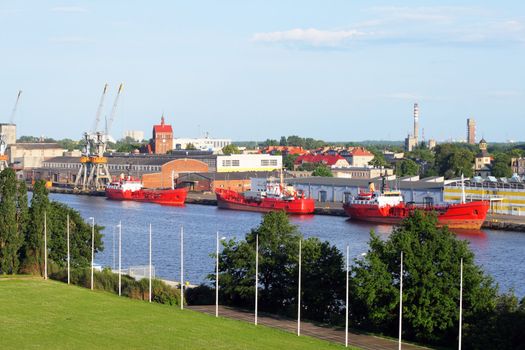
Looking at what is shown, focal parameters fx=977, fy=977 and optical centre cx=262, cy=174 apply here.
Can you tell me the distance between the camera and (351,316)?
2186 cm

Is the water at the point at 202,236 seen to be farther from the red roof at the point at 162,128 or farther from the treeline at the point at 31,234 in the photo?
the red roof at the point at 162,128

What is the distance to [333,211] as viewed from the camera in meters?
60.8

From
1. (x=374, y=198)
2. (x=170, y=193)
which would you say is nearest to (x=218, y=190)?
(x=170, y=193)

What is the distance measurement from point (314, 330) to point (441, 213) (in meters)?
32.5

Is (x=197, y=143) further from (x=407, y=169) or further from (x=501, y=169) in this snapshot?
(x=501, y=169)

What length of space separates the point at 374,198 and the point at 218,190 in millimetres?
14981

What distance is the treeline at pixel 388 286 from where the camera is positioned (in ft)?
65.5

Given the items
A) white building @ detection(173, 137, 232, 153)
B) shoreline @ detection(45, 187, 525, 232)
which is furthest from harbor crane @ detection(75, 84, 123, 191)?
white building @ detection(173, 137, 232, 153)

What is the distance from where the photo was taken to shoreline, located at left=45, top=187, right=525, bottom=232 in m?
50.5

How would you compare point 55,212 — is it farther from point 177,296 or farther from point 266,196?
point 266,196

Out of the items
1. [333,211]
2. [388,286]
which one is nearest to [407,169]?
[333,211]

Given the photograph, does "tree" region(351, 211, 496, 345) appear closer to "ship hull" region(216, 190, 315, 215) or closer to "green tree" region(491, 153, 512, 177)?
"ship hull" region(216, 190, 315, 215)

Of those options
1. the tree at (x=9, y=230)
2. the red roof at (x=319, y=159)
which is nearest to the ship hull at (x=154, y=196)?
the red roof at (x=319, y=159)

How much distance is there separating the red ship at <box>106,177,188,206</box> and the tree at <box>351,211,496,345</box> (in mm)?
49028
